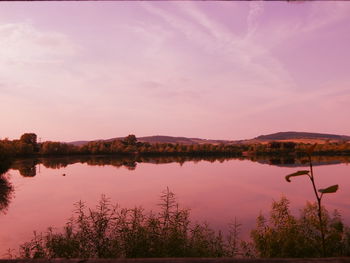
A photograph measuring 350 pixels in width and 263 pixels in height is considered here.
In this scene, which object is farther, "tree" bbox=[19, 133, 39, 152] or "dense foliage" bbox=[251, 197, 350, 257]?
"tree" bbox=[19, 133, 39, 152]

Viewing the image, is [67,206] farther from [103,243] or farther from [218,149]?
[218,149]

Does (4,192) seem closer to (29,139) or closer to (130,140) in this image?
(29,139)

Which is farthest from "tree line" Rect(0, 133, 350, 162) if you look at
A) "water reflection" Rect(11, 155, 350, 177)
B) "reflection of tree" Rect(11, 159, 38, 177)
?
"reflection of tree" Rect(11, 159, 38, 177)

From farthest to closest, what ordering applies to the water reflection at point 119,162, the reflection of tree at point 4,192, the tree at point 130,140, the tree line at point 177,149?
1. the tree at point 130,140
2. the tree line at point 177,149
3. the water reflection at point 119,162
4. the reflection of tree at point 4,192

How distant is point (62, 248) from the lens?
10.2 m

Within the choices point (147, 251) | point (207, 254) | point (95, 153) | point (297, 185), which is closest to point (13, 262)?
point (147, 251)

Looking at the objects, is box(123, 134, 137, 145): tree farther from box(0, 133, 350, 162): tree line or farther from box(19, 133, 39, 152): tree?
box(19, 133, 39, 152): tree

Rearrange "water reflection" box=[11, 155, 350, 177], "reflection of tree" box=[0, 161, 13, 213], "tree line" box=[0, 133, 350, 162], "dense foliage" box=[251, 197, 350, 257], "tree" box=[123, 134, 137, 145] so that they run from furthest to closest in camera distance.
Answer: "tree" box=[123, 134, 137, 145] < "tree line" box=[0, 133, 350, 162] < "water reflection" box=[11, 155, 350, 177] < "reflection of tree" box=[0, 161, 13, 213] < "dense foliage" box=[251, 197, 350, 257]

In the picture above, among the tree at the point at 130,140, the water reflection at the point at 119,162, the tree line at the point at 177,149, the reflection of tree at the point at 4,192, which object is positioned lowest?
the reflection of tree at the point at 4,192

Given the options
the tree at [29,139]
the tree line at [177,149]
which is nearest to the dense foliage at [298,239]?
the tree line at [177,149]

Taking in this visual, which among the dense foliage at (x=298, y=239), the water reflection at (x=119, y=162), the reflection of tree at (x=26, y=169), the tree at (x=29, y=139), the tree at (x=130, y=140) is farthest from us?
the tree at (x=130, y=140)

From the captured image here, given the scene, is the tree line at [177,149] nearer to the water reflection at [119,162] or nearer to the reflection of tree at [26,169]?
the water reflection at [119,162]

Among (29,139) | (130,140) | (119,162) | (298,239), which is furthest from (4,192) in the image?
(130,140)

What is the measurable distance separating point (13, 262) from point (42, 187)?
134ft
